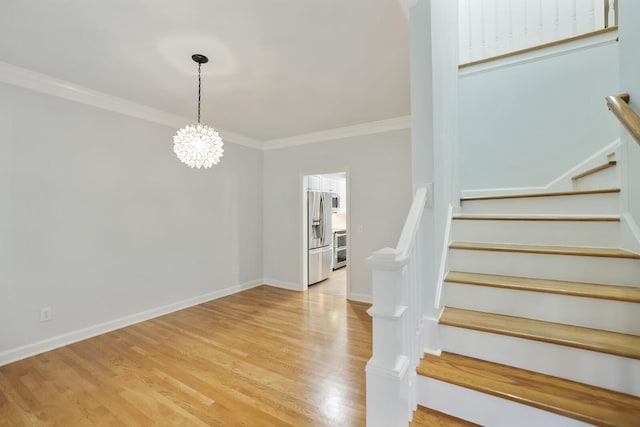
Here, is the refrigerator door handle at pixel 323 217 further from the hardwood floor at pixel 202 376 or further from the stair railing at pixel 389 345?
the stair railing at pixel 389 345

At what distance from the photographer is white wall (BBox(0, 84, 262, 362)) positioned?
2.48 meters

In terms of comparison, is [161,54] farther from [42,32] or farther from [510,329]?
[510,329]

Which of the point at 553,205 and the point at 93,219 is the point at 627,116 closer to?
the point at 553,205

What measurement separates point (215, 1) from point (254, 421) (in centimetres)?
265

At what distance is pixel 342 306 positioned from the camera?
12.7ft

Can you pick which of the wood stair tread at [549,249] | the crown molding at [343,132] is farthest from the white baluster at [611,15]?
the wood stair tread at [549,249]

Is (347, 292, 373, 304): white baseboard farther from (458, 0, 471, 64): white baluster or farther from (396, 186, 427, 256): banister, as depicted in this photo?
(458, 0, 471, 64): white baluster

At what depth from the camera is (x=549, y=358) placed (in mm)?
1286

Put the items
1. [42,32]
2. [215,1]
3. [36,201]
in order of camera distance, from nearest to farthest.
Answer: [215,1], [42,32], [36,201]

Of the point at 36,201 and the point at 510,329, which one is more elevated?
the point at 36,201

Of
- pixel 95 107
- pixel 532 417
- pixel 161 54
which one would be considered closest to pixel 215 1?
pixel 161 54

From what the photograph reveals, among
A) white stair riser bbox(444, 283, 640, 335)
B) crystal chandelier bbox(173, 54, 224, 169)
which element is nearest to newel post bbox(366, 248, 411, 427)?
white stair riser bbox(444, 283, 640, 335)

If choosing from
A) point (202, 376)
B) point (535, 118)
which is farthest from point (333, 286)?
point (535, 118)

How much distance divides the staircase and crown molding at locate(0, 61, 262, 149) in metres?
3.71
